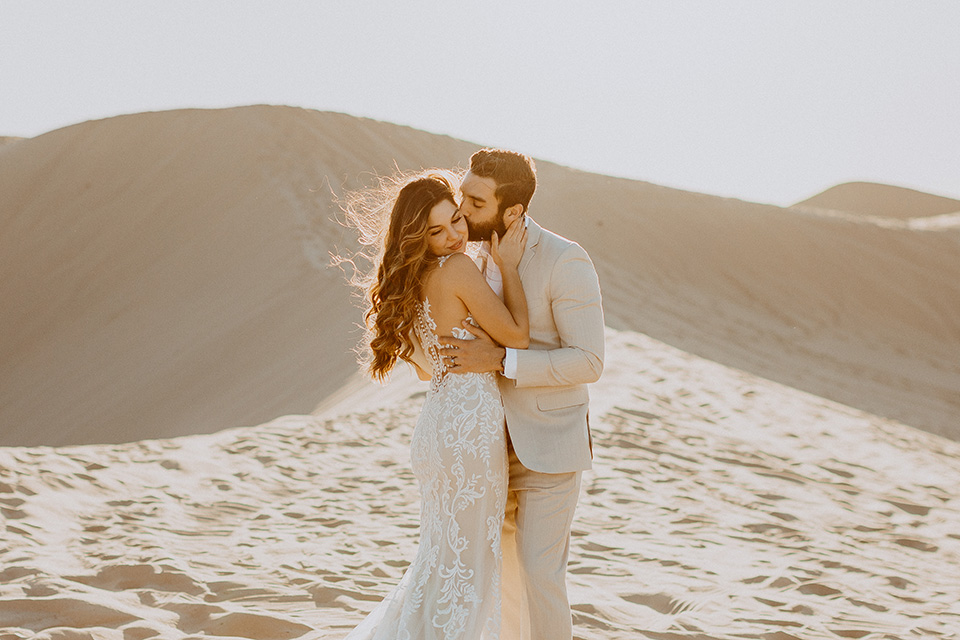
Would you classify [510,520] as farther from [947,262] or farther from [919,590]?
[947,262]

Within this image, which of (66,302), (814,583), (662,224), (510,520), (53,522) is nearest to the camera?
(510,520)

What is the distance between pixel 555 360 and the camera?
10.3 ft

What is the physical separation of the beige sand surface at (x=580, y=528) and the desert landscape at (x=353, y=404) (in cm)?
3

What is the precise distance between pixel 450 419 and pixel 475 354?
9.7 inches

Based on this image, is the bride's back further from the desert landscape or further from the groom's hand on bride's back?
the desert landscape

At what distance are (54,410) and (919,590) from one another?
36.0 feet

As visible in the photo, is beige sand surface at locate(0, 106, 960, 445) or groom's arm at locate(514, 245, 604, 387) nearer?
groom's arm at locate(514, 245, 604, 387)

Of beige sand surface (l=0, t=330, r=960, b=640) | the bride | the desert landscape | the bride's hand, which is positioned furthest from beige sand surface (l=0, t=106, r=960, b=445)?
the bride's hand

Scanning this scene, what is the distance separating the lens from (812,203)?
6544cm

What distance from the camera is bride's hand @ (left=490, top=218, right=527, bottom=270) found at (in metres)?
3.27

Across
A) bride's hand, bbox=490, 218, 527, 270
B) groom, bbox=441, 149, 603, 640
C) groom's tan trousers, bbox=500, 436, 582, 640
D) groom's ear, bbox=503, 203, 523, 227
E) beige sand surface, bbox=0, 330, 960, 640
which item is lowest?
beige sand surface, bbox=0, 330, 960, 640

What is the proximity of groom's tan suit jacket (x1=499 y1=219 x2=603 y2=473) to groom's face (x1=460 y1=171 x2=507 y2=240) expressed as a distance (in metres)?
0.13

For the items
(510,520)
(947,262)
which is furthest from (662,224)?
(510,520)

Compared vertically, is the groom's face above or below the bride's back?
above
